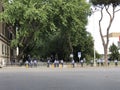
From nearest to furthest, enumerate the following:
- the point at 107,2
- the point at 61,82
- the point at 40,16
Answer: the point at 61,82 → the point at 40,16 → the point at 107,2

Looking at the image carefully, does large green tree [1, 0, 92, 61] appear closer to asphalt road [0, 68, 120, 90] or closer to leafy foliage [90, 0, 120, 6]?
leafy foliage [90, 0, 120, 6]

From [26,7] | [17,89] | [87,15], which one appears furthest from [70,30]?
[17,89]

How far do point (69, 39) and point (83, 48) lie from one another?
721 cm

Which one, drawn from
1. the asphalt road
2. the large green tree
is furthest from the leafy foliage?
the asphalt road

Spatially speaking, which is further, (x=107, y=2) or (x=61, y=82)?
(x=107, y=2)

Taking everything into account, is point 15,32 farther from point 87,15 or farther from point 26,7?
point 87,15

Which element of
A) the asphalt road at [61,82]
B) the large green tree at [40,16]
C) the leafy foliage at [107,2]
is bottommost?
the asphalt road at [61,82]

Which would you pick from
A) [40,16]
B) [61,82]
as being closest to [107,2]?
[40,16]

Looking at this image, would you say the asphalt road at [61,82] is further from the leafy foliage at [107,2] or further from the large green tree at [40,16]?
the leafy foliage at [107,2]

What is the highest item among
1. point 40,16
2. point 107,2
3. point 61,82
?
point 107,2

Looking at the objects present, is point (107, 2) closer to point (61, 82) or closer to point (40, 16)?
point (40, 16)

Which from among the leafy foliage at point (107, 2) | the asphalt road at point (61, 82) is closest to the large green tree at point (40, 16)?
the leafy foliage at point (107, 2)

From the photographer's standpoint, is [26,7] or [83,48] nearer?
[26,7]

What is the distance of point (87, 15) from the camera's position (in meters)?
85.7
